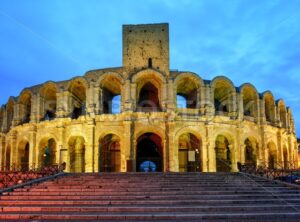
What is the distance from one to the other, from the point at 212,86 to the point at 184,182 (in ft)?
48.6

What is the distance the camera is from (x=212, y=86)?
1147 inches

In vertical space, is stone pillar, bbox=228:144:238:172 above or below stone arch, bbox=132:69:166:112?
below

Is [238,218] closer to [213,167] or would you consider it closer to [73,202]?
[73,202]

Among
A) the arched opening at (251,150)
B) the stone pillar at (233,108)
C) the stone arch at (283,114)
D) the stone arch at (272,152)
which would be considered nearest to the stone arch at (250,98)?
the stone pillar at (233,108)

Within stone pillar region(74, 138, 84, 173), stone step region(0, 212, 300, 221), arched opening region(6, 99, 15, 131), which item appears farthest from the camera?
arched opening region(6, 99, 15, 131)

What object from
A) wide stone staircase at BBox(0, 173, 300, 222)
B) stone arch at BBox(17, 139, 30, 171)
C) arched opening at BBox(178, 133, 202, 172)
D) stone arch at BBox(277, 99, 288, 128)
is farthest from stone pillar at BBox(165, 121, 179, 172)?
stone arch at BBox(277, 99, 288, 128)

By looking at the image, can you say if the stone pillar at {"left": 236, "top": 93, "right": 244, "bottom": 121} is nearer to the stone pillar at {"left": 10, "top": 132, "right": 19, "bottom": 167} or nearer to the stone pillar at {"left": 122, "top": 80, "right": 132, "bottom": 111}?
the stone pillar at {"left": 122, "top": 80, "right": 132, "bottom": 111}

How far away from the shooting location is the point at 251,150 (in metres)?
32.2

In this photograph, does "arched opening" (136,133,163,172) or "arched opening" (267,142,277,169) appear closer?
"arched opening" (136,133,163,172)

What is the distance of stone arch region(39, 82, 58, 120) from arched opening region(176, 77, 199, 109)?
11.1 metres

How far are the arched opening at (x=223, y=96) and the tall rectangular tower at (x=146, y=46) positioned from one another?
5239mm

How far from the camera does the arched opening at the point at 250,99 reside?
103ft

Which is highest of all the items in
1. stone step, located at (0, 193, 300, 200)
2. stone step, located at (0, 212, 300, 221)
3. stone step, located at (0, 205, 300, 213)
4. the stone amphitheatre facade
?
the stone amphitheatre facade

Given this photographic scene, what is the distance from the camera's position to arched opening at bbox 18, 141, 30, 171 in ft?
105
